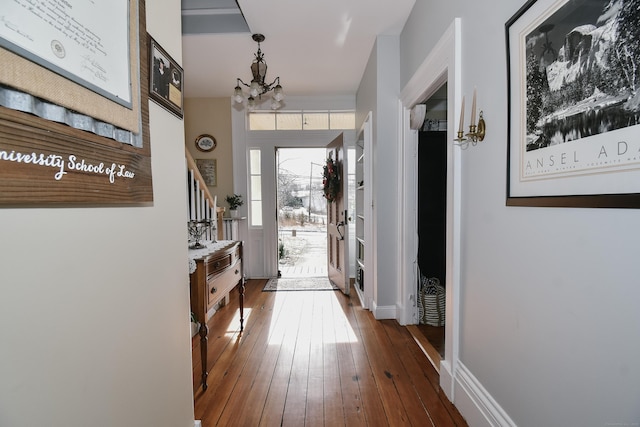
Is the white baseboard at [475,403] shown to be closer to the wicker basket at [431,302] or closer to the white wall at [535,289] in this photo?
the white wall at [535,289]

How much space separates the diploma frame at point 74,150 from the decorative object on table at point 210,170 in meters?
3.78

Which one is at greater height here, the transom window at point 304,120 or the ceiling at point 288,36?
the ceiling at point 288,36

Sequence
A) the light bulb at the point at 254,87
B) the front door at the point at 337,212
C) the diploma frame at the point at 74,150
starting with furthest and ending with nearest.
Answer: the front door at the point at 337,212
the light bulb at the point at 254,87
the diploma frame at the point at 74,150

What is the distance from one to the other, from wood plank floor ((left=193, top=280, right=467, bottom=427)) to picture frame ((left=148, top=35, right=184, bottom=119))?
5.38 ft

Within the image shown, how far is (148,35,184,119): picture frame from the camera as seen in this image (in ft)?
3.51

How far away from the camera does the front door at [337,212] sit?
3.83m

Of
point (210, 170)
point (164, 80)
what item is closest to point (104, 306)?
point (164, 80)

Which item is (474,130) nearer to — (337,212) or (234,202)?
(337,212)

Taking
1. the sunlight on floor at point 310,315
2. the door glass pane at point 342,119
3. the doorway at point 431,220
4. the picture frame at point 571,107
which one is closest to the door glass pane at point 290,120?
the door glass pane at point 342,119

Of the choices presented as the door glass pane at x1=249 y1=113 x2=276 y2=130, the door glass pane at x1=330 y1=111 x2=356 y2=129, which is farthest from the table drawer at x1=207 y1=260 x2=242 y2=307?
the door glass pane at x1=330 y1=111 x2=356 y2=129

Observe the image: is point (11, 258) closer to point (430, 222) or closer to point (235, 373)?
point (235, 373)

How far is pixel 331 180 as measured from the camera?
160 inches

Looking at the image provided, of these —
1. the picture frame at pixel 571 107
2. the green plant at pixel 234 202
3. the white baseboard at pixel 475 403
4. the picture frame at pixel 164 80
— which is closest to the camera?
the picture frame at pixel 571 107

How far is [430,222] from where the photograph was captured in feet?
9.50
